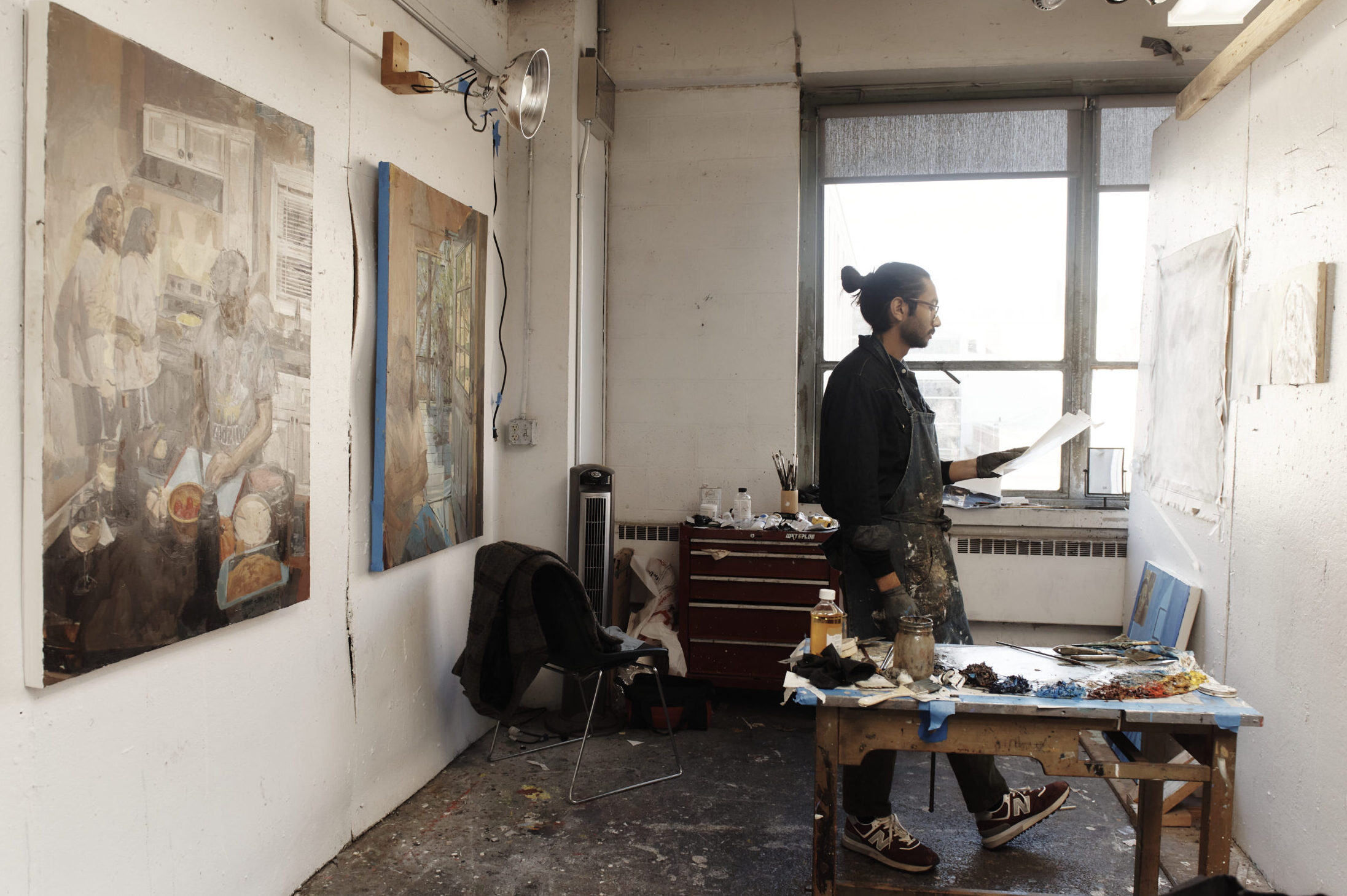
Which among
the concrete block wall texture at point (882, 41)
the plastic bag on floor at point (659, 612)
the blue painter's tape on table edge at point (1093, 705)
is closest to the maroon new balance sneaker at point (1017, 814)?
the blue painter's tape on table edge at point (1093, 705)

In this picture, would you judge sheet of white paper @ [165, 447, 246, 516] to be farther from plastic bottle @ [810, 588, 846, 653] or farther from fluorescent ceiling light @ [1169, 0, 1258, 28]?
fluorescent ceiling light @ [1169, 0, 1258, 28]

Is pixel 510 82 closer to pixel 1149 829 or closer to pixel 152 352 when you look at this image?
pixel 152 352

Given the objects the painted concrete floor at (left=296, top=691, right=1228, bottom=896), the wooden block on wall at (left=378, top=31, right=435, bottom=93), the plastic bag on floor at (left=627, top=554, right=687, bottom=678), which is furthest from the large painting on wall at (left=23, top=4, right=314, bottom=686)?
the plastic bag on floor at (left=627, top=554, right=687, bottom=678)

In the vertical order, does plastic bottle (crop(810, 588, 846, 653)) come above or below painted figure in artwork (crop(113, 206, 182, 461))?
below

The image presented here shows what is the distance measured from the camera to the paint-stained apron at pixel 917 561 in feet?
8.89

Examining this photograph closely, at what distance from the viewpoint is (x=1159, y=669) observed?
2.25 metres

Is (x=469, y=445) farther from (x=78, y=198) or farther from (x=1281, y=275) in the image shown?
(x=1281, y=275)

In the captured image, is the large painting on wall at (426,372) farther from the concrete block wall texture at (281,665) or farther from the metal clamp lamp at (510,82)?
the metal clamp lamp at (510,82)

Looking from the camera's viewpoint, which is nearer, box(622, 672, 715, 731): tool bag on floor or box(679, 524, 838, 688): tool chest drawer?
box(622, 672, 715, 731): tool bag on floor

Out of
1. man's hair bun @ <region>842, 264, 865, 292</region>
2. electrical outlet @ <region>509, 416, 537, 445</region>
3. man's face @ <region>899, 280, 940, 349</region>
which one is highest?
man's hair bun @ <region>842, 264, 865, 292</region>

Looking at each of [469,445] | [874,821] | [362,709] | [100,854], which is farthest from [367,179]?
[874,821]

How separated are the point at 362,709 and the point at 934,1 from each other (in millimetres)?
4038

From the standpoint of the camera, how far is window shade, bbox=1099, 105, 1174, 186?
4465 mm

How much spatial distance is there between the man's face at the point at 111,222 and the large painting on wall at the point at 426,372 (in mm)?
1048
